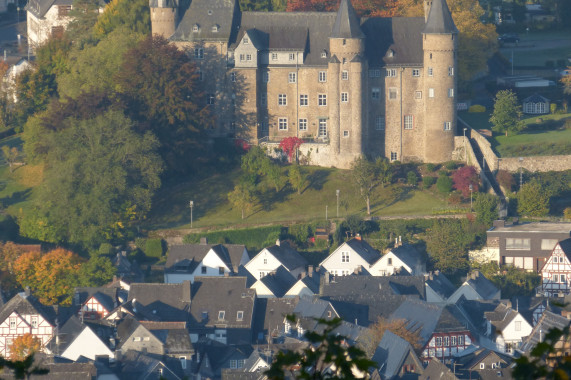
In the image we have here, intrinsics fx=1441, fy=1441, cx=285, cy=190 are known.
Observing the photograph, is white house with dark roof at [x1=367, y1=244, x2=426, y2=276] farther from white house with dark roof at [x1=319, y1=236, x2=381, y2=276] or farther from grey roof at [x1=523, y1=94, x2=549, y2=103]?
grey roof at [x1=523, y1=94, x2=549, y2=103]

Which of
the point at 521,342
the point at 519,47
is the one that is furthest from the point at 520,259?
the point at 519,47

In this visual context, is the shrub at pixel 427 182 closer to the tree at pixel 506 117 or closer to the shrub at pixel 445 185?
the shrub at pixel 445 185

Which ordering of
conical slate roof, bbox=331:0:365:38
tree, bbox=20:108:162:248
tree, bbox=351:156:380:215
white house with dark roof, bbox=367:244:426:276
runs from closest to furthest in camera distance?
white house with dark roof, bbox=367:244:426:276 < tree, bbox=20:108:162:248 < tree, bbox=351:156:380:215 < conical slate roof, bbox=331:0:365:38

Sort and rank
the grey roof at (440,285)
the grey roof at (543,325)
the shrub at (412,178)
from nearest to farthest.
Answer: the grey roof at (543,325) < the grey roof at (440,285) < the shrub at (412,178)

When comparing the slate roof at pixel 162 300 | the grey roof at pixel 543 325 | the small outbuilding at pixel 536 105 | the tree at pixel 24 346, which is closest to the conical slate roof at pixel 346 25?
the small outbuilding at pixel 536 105

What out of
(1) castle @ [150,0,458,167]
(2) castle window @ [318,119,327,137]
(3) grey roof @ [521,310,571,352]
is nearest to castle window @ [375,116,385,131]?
(1) castle @ [150,0,458,167]
